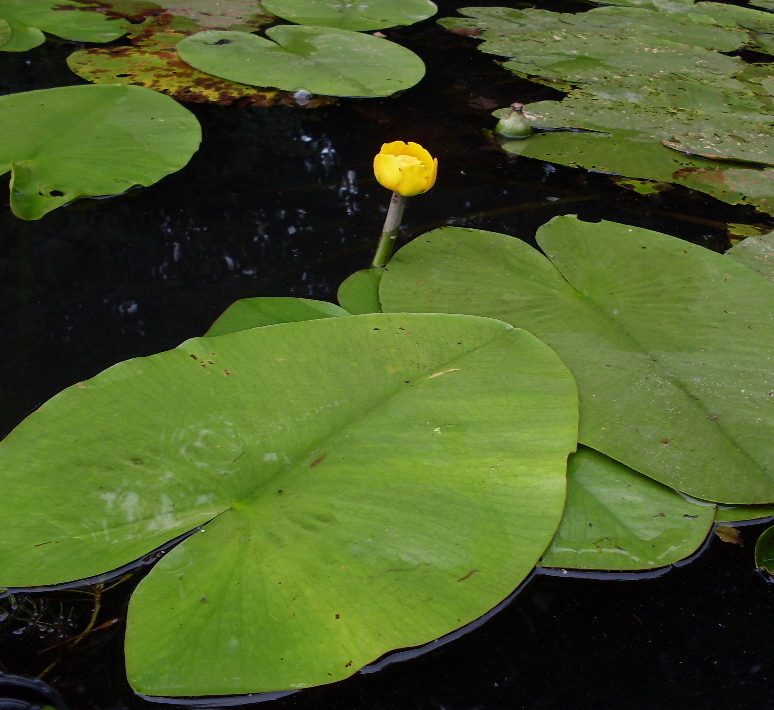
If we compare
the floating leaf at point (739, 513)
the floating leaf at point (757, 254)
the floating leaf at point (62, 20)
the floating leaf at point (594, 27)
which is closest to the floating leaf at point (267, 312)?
the floating leaf at point (739, 513)

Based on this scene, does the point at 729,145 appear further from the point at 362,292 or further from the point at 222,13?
the point at 222,13

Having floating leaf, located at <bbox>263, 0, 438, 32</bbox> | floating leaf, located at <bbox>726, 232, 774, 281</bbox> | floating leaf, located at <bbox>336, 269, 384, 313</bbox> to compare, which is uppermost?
floating leaf, located at <bbox>263, 0, 438, 32</bbox>

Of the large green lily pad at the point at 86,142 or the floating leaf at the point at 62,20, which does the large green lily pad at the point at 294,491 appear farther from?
the floating leaf at the point at 62,20

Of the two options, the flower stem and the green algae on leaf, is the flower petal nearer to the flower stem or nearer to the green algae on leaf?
the flower stem

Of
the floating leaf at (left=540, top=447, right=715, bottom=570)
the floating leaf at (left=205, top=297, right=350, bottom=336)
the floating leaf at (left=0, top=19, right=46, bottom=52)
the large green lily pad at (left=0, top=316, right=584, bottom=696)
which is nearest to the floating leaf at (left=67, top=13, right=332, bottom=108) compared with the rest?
the floating leaf at (left=0, top=19, right=46, bottom=52)

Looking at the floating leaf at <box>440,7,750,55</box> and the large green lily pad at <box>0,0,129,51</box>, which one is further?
the floating leaf at <box>440,7,750,55</box>

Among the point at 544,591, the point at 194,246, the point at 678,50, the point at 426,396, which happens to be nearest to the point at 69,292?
the point at 194,246

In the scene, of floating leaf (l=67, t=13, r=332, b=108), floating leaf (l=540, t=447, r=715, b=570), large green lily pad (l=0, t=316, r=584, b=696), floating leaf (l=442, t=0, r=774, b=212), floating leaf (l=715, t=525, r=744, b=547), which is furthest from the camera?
floating leaf (l=67, t=13, r=332, b=108)
